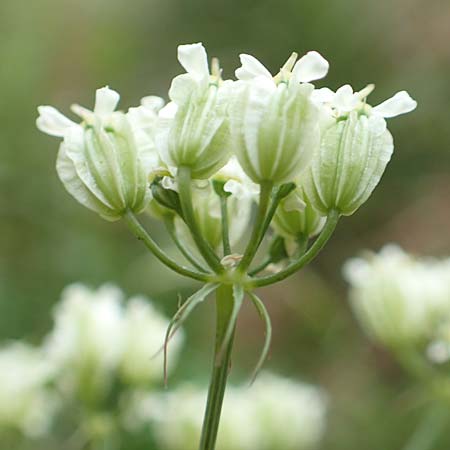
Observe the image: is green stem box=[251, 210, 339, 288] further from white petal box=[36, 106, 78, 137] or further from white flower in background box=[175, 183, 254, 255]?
white petal box=[36, 106, 78, 137]

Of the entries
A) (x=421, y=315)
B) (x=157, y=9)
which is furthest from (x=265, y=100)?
(x=157, y=9)

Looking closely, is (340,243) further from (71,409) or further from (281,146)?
(281,146)

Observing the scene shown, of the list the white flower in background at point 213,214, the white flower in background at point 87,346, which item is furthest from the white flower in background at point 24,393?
the white flower in background at point 213,214

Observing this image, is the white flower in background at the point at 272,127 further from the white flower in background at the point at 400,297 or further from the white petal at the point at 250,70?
the white flower in background at the point at 400,297

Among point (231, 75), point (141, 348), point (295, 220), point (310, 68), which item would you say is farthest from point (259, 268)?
point (231, 75)

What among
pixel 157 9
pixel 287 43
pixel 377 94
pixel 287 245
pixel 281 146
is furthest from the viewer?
pixel 157 9

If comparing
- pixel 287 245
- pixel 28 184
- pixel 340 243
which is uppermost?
pixel 340 243

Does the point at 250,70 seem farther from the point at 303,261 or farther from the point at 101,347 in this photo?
the point at 101,347
